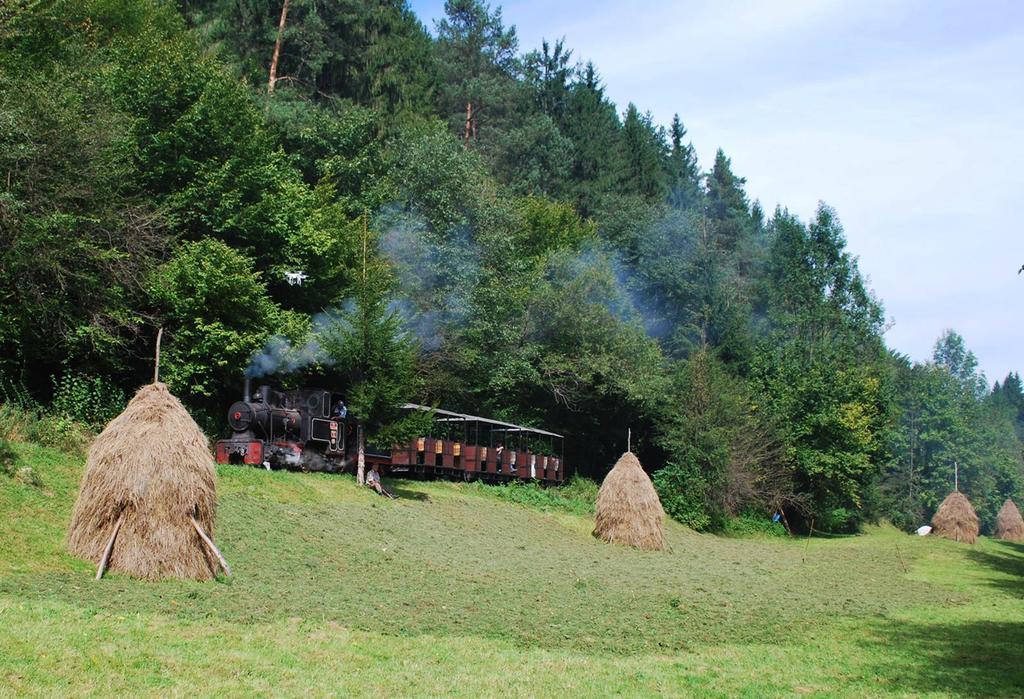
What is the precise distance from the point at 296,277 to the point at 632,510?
13581 mm

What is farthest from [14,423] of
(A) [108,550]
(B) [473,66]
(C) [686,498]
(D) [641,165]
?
(D) [641,165]

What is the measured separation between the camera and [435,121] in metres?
52.0

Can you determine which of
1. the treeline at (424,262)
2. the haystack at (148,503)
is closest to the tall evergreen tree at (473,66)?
the treeline at (424,262)

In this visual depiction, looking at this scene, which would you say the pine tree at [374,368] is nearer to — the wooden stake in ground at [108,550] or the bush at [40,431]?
the bush at [40,431]

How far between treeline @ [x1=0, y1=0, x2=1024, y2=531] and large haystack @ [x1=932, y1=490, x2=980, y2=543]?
16.6 ft

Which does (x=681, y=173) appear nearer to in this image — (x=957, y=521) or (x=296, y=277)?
(x=957, y=521)

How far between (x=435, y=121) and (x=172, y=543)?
40451 mm

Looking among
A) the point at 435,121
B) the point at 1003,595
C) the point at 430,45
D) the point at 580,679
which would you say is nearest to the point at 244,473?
the point at 580,679

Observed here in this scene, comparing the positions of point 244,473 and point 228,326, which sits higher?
point 228,326

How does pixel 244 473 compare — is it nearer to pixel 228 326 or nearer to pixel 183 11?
pixel 228 326

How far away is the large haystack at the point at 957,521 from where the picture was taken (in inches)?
1748

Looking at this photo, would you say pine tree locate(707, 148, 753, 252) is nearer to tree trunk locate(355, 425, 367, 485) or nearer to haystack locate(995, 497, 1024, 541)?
haystack locate(995, 497, 1024, 541)

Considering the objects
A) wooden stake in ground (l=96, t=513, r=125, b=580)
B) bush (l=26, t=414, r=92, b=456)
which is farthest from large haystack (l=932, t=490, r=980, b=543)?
wooden stake in ground (l=96, t=513, r=125, b=580)

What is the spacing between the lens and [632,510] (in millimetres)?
27453
